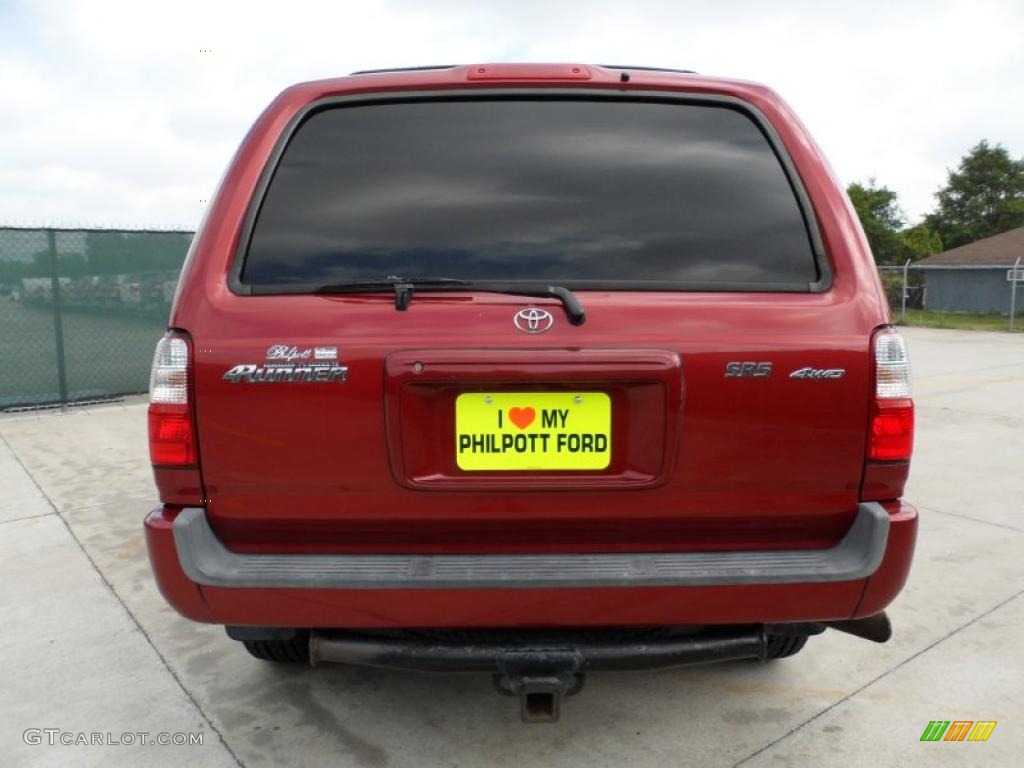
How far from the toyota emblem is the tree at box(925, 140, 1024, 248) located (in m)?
54.8

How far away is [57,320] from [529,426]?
7985 mm

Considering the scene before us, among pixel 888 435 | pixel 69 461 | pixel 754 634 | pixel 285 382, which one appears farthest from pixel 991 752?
pixel 69 461

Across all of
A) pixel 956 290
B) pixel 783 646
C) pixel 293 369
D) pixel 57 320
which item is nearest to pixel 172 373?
pixel 293 369

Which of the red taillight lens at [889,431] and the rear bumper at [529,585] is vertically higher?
the red taillight lens at [889,431]

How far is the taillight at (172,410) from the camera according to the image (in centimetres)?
190

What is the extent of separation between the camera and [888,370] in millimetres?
1899

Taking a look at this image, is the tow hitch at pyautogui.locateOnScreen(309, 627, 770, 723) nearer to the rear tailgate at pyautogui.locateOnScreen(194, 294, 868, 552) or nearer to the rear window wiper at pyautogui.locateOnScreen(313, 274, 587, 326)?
the rear tailgate at pyautogui.locateOnScreen(194, 294, 868, 552)

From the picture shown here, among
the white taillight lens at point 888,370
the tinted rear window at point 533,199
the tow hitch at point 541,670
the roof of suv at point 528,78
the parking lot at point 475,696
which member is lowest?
the parking lot at point 475,696

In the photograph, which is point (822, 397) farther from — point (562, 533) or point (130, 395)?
point (130, 395)

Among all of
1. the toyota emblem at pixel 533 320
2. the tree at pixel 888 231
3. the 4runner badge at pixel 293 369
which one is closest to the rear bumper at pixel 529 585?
the 4runner badge at pixel 293 369

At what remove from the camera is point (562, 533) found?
196cm

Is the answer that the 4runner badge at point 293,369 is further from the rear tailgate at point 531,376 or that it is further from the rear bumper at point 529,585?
the rear bumper at point 529,585

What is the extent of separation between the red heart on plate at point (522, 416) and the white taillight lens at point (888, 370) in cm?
84

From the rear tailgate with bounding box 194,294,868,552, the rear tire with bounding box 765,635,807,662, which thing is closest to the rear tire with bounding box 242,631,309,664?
the rear tailgate with bounding box 194,294,868,552
